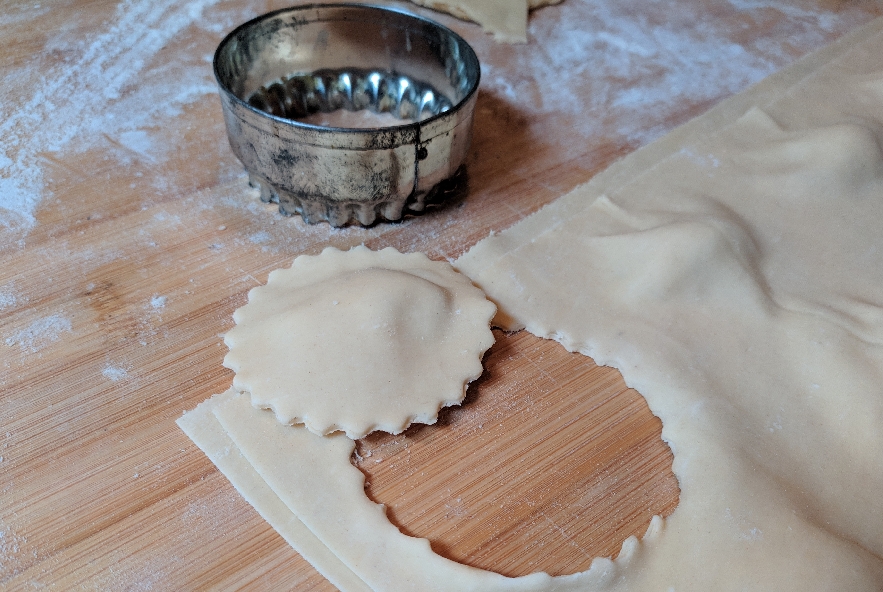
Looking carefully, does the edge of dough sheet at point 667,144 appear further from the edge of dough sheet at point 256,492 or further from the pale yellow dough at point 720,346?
the edge of dough sheet at point 256,492

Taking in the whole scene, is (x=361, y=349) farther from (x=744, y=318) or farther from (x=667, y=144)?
(x=667, y=144)

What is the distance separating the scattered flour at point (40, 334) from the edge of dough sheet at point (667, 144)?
25.3 inches

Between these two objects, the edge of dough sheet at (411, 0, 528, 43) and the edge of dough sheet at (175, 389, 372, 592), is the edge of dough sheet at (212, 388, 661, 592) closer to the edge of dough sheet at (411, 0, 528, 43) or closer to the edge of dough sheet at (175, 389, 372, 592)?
the edge of dough sheet at (175, 389, 372, 592)

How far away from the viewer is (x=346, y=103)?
1.61 meters

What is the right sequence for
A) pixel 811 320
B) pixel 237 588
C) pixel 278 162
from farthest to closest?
1. pixel 278 162
2. pixel 811 320
3. pixel 237 588

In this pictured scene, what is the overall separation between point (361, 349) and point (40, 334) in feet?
1.72

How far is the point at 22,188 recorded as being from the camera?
1.37 metres

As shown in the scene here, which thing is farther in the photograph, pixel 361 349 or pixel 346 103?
pixel 346 103

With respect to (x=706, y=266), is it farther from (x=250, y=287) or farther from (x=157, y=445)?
(x=157, y=445)

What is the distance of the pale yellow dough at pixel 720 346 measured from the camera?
0.86 metres

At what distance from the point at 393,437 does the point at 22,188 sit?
925 millimetres

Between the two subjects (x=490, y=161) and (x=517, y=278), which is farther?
(x=490, y=161)

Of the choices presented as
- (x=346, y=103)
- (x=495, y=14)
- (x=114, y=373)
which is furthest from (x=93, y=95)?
(x=495, y=14)

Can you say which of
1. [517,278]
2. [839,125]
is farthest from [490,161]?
[839,125]
